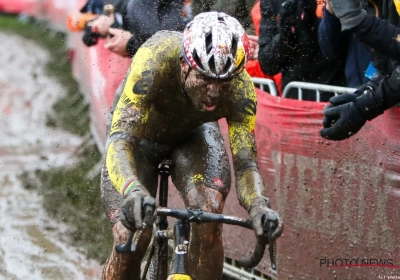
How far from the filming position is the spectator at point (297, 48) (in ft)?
21.2

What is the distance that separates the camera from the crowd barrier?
584 cm

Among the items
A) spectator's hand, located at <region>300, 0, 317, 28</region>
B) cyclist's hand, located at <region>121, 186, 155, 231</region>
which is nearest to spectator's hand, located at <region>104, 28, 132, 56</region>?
spectator's hand, located at <region>300, 0, 317, 28</region>

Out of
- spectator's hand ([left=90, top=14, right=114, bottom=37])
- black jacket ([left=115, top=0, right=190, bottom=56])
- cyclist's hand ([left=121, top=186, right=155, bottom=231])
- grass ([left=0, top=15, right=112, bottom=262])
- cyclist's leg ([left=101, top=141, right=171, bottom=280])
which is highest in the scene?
black jacket ([left=115, top=0, right=190, bottom=56])

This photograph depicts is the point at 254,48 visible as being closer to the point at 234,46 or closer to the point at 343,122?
the point at 343,122

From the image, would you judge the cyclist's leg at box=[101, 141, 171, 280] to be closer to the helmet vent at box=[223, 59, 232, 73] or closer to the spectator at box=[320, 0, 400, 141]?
the helmet vent at box=[223, 59, 232, 73]

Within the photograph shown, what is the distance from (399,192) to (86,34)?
463cm

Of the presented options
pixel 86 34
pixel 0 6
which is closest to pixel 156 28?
pixel 86 34

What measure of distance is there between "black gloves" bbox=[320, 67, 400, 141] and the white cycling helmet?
1471mm

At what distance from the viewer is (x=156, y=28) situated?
7.73 m

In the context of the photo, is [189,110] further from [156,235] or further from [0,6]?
[0,6]

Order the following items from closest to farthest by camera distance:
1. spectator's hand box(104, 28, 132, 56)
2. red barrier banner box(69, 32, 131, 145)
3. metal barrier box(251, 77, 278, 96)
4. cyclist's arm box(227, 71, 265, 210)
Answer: cyclist's arm box(227, 71, 265, 210) < metal barrier box(251, 77, 278, 96) < spectator's hand box(104, 28, 132, 56) < red barrier banner box(69, 32, 131, 145)

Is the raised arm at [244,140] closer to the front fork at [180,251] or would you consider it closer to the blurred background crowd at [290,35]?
the front fork at [180,251]

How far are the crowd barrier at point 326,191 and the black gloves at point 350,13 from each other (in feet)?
2.17

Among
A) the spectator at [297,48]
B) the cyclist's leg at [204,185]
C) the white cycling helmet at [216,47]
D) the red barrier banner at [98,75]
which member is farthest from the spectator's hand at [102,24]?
the white cycling helmet at [216,47]
